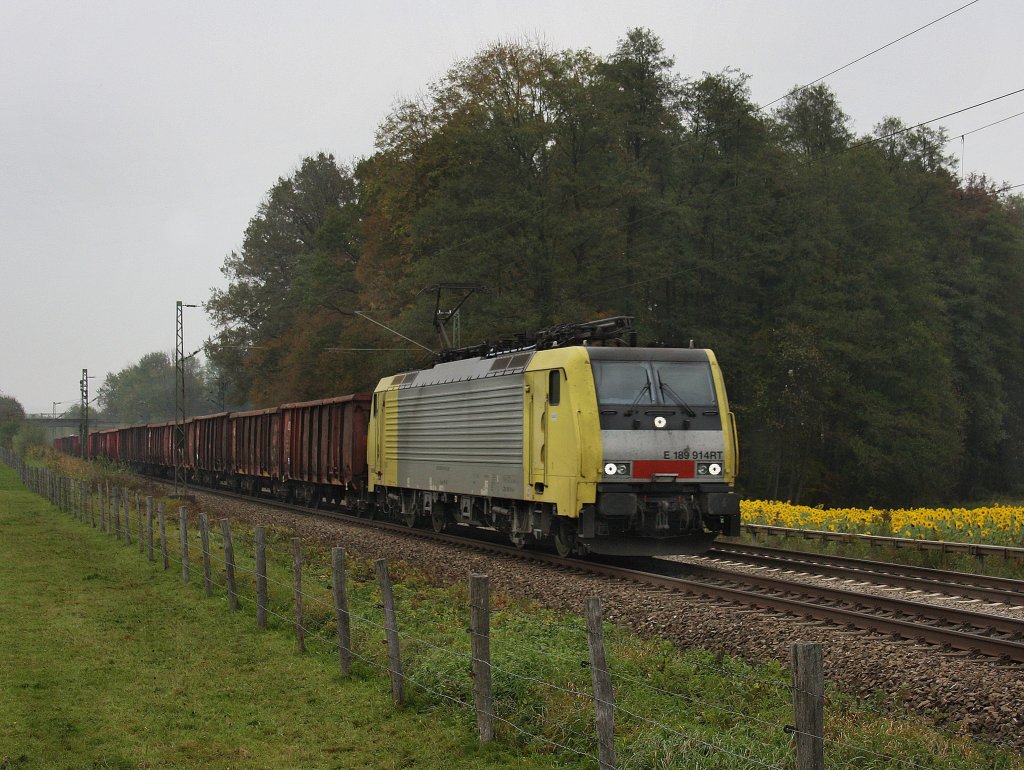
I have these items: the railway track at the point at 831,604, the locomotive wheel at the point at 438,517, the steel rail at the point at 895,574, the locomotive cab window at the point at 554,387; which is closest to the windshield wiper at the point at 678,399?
the locomotive cab window at the point at 554,387

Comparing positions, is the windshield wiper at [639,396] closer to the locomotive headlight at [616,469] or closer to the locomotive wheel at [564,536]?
the locomotive headlight at [616,469]

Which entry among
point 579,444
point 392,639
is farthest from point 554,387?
point 392,639

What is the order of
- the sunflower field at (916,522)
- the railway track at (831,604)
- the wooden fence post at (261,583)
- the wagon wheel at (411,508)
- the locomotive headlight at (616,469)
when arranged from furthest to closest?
1. the wagon wheel at (411,508)
2. the sunflower field at (916,522)
3. the locomotive headlight at (616,469)
4. the wooden fence post at (261,583)
5. the railway track at (831,604)

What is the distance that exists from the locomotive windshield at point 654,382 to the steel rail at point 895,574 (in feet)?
9.85

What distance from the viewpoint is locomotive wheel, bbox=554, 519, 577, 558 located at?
57.5 feet

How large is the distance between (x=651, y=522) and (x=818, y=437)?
35.0 metres

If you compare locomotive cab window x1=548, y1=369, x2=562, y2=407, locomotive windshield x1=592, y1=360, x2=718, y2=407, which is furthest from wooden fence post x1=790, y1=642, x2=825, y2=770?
locomotive cab window x1=548, y1=369, x2=562, y2=407

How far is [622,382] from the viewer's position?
1658 centimetres

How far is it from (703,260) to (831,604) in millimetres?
34596

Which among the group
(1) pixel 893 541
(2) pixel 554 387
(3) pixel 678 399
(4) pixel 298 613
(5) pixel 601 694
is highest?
(2) pixel 554 387

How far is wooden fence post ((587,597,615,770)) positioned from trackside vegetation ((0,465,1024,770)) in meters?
0.40

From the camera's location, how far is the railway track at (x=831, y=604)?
10594 mm

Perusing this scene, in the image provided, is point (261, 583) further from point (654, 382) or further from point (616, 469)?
point (654, 382)

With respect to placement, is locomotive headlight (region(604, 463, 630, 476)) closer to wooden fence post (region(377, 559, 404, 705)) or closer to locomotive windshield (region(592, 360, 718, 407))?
locomotive windshield (region(592, 360, 718, 407))
